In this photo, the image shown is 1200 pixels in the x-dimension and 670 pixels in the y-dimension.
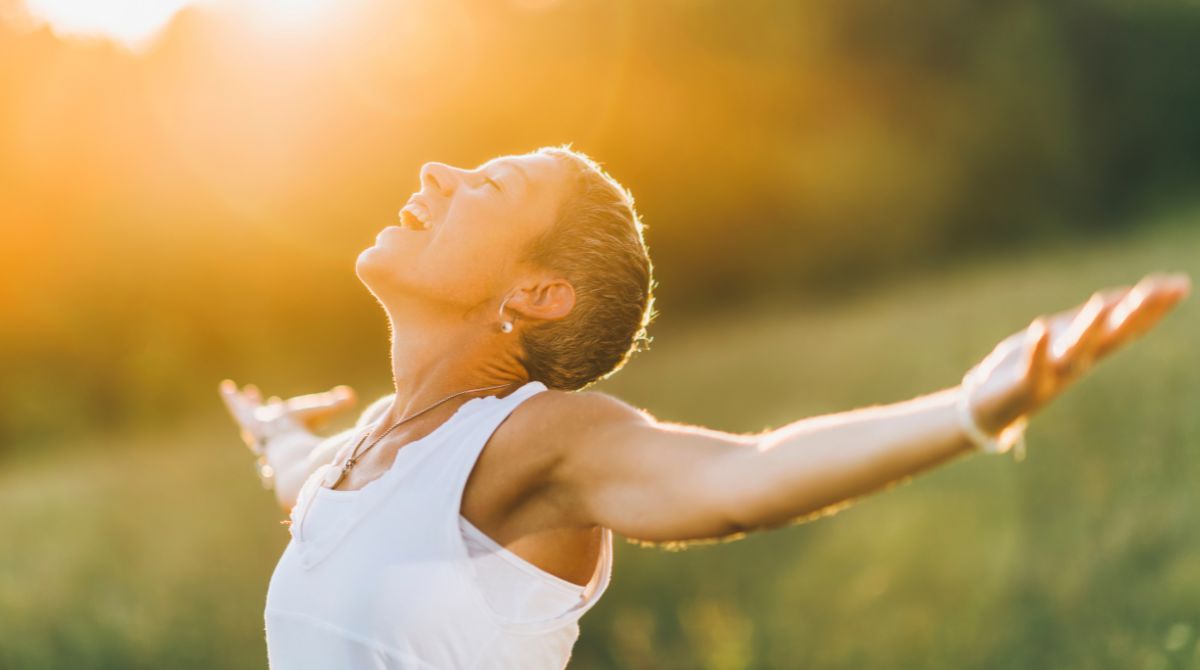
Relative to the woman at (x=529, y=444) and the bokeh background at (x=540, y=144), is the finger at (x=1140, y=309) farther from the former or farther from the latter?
the bokeh background at (x=540, y=144)

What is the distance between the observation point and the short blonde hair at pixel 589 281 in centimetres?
212

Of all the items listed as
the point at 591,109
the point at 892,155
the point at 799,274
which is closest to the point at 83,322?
the point at 591,109

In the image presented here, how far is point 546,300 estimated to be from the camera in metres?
2.11

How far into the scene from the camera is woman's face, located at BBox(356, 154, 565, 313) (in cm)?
214

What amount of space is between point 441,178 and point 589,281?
15.0 inches

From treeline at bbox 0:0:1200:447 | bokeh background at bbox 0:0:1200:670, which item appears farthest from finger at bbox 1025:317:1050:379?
treeline at bbox 0:0:1200:447

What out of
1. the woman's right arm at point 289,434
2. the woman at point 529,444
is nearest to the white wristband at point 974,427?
the woman at point 529,444

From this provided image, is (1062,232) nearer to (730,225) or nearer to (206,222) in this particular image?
(730,225)

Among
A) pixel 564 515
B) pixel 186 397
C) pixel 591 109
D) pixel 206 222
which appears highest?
pixel 564 515

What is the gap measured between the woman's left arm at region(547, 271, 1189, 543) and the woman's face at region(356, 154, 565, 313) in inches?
16.3

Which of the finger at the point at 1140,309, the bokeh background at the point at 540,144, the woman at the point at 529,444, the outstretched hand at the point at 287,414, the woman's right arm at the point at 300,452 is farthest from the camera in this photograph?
the bokeh background at the point at 540,144

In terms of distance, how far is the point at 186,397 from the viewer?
39.6 feet

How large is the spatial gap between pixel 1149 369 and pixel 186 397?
9.19 meters

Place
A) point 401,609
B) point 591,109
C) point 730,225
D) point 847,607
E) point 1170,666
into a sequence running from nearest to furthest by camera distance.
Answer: point 401,609 → point 1170,666 → point 847,607 → point 591,109 → point 730,225
